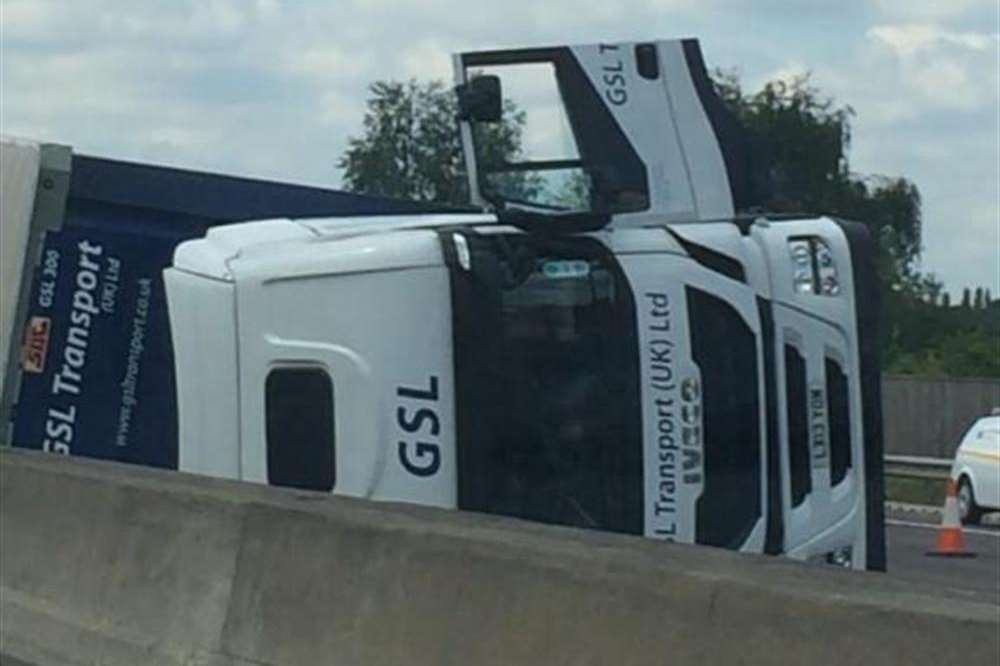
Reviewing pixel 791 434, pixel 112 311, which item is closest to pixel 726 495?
pixel 791 434

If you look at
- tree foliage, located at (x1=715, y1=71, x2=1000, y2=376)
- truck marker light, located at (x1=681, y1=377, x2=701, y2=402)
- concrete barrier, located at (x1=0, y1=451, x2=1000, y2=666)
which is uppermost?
tree foliage, located at (x1=715, y1=71, x2=1000, y2=376)

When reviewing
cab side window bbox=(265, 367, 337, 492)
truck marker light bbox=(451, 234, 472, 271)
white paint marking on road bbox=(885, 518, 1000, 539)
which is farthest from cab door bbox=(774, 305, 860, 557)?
white paint marking on road bbox=(885, 518, 1000, 539)

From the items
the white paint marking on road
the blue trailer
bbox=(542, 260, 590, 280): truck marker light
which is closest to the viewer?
bbox=(542, 260, 590, 280): truck marker light

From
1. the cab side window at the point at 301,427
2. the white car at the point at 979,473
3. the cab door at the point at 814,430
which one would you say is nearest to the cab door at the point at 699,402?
the cab door at the point at 814,430

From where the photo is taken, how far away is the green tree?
9.42 metres

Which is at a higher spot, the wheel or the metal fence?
the metal fence

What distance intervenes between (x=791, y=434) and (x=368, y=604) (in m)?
3.07

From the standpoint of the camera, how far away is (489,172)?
9.37 meters

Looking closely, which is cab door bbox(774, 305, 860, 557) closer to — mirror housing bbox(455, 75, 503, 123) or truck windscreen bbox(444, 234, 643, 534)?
truck windscreen bbox(444, 234, 643, 534)

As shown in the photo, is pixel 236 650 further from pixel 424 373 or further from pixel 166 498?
pixel 424 373

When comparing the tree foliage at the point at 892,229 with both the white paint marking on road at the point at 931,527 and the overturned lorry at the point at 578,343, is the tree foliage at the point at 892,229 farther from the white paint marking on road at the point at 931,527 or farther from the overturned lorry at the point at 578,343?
the overturned lorry at the point at 578,343

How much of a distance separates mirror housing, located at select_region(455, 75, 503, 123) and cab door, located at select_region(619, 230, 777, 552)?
2.70 ft

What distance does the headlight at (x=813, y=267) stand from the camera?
930cm

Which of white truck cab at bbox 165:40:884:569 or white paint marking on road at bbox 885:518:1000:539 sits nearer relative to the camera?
white truck cab at bbox 165:40:884:569
